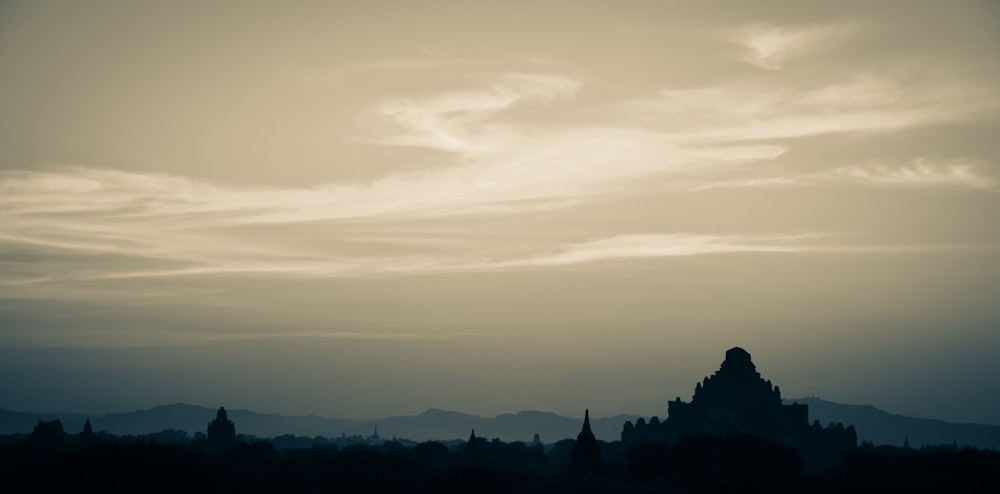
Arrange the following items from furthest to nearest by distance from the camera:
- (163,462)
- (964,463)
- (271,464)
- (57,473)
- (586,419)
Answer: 1. (271,464)
2. (586,419)
3. (964,463)
4. (163,462)
5. (57,473)

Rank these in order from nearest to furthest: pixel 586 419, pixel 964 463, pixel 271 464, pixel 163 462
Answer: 1. pixel 163 462
2. pixel 964 463
3. pixel 586 419
4. pixel 271 464

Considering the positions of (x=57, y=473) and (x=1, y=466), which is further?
(x=1, y=466)

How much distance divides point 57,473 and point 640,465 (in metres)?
81.3

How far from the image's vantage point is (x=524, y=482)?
160625 mm

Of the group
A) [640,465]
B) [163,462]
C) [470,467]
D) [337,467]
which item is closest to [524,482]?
[470,467]

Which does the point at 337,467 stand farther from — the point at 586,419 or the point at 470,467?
the point at 586,419

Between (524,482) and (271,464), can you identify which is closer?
(524,482)

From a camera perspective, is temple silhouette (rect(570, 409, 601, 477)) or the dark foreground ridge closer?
the dark foreground ridge

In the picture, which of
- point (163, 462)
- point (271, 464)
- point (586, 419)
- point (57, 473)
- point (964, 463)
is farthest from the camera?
point (271, 464)

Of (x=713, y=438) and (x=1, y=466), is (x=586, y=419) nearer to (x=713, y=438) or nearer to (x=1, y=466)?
(x=713, y=438)

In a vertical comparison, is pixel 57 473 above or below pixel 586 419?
below

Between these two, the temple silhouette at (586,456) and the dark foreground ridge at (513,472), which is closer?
the dark foreground ridge at (513,472)

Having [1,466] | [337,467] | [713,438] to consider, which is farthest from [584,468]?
[1,466]

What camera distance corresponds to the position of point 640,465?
569 feet
